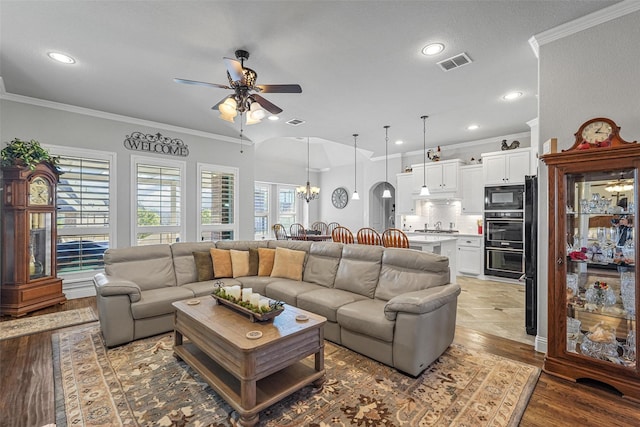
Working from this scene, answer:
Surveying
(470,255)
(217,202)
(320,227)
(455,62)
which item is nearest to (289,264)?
(217,202)

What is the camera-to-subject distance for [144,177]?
200 inches

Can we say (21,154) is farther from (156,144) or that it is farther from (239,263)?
(239,263)

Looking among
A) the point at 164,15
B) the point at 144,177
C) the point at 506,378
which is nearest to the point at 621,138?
the point at 506,378

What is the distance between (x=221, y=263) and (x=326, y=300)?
1.72 metres

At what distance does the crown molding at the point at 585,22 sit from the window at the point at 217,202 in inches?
205

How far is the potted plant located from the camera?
3689 mm

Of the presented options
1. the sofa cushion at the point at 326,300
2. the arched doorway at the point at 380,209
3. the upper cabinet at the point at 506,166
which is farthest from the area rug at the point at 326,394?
the arched doorway at the point at 380,209

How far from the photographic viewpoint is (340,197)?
9.56 metres

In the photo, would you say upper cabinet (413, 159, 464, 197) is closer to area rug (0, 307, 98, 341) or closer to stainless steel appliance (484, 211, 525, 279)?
stainless steel appliance (484, 211, 525, 279)

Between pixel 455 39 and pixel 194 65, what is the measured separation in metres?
2.59

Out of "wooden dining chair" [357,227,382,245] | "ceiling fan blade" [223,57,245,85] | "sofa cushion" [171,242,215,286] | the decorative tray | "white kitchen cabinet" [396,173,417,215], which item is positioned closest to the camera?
the decorative tray

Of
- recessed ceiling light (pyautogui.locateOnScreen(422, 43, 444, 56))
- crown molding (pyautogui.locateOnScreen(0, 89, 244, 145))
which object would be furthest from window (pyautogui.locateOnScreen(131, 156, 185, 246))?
recessed ceiling light (pyautogui.locateOnScreen(422, 43, 444, 56))

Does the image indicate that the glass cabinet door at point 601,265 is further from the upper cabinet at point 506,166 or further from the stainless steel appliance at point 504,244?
the upper cabinet at point 506,166

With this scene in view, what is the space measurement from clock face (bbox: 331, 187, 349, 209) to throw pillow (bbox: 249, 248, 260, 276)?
18.0 ft
